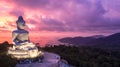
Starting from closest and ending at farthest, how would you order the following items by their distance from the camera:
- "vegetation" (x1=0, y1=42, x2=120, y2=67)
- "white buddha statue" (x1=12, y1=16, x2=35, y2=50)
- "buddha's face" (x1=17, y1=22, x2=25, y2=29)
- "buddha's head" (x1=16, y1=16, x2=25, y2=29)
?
"vegetation" (x1=0, y1=42, x2=120, y2=67) < "white buddha statue" (x1=12, y1=16, x2=35, y2=50) < "buddha's head" (x1=16, y1=16, x2=25, y2=29) < "buddha's face" (x1=17, y1=22, x2=25, y2=29)

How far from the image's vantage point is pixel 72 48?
40.3m

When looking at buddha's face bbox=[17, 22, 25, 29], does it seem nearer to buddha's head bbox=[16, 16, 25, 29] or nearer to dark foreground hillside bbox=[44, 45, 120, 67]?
buddha's head bbox=[16, 16, 25, 29]

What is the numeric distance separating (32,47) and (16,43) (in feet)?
5.13

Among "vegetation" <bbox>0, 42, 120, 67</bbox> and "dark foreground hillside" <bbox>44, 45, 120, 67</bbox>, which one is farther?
"dark foreground hillside" <bbox>44, 45, 120, 67</bbox>

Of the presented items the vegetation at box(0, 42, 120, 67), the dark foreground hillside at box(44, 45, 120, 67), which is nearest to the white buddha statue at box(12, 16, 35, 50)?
the vegetation at box(0, 42, 120, 67)

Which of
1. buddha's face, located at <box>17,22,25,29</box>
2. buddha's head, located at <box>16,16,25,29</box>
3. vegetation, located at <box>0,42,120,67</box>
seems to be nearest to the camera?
vegetation, located at <box>0,42,120,67</box>

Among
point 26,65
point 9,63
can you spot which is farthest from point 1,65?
point 26,65

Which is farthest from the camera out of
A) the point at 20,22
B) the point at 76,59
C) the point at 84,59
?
the point at 84,59

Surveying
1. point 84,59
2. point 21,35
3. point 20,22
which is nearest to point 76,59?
point 84,59

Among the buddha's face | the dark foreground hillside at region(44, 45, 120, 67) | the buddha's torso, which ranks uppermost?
the buddha's face

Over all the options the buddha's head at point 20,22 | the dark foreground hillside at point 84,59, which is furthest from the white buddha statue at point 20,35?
the dark foreground hillside at point 84,59

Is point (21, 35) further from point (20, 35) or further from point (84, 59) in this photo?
point (84, 59)

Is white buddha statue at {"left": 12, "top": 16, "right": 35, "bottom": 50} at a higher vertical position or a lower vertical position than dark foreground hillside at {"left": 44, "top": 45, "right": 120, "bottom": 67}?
higher

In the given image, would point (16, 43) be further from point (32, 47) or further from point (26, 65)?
point (26, 65)
